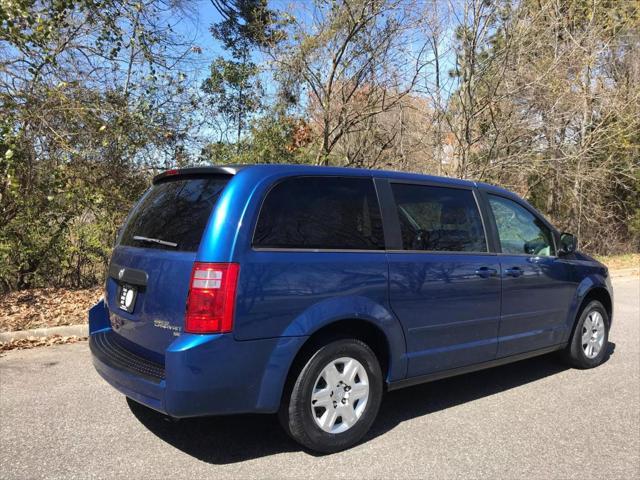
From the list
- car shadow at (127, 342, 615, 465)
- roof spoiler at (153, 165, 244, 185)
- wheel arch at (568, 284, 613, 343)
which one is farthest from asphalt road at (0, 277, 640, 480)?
roof spoiler at (153, 165, 244, 185)

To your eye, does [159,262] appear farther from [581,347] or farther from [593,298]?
[593,298]

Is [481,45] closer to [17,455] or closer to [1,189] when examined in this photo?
[1,189]

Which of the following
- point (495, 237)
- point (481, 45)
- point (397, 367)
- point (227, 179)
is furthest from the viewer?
point (481, 45)

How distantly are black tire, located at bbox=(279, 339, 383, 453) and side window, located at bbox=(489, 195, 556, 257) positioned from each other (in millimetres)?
1789

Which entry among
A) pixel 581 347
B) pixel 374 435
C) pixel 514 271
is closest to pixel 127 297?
pixel 374 435

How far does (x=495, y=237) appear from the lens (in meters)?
4.66

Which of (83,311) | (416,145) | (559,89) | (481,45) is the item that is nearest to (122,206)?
(83,311)

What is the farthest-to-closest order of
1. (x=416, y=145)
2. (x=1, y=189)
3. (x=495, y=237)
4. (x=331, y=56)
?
(x=416, y=145), (x=331, y=56), (x=1, y=189), (x=495, y=237)

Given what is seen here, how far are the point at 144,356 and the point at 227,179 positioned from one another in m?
1.22

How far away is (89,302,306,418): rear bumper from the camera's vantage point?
9.92ft

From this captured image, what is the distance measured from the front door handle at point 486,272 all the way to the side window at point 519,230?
32 centimetres

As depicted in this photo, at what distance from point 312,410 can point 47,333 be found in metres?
4.30

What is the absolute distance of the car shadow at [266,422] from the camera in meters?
3.62

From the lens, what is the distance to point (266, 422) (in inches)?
162
